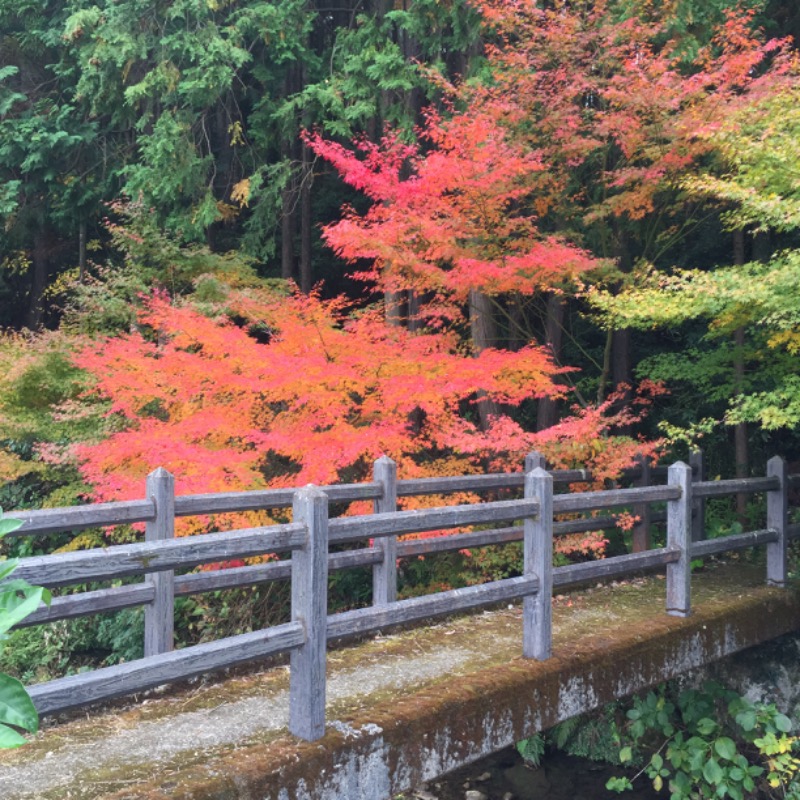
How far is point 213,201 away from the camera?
12.1 meters

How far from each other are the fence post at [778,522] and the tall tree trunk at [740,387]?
2519mm

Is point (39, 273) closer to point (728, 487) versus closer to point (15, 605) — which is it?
point (728, 487)

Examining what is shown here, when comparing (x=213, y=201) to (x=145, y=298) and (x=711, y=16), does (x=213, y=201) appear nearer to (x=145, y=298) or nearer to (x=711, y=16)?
(x=145, y=298)

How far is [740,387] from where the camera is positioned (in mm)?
9789

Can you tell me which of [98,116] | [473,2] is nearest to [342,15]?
[98,116]


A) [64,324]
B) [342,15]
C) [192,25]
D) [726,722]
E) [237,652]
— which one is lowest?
[726,722]

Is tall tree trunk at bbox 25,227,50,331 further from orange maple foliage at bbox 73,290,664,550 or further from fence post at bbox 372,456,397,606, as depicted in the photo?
fence post at bbox 372,456,397,606

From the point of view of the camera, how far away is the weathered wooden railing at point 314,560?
3.04 meters

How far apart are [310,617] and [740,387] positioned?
7.98 meters

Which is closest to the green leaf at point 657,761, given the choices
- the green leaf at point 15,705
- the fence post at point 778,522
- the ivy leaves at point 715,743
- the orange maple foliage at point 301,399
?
the ivy leaves at point 715,743

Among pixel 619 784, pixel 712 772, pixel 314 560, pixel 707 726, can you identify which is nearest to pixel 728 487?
pixel 707 726

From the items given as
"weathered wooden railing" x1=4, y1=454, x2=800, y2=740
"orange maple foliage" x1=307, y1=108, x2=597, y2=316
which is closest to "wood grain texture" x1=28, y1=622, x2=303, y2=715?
"weathered wooden railing" x1=4, y1=454, x2=800, y2=740

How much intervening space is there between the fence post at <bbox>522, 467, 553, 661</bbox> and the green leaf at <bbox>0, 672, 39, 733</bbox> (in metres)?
3.49

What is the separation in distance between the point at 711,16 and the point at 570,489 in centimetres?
615
